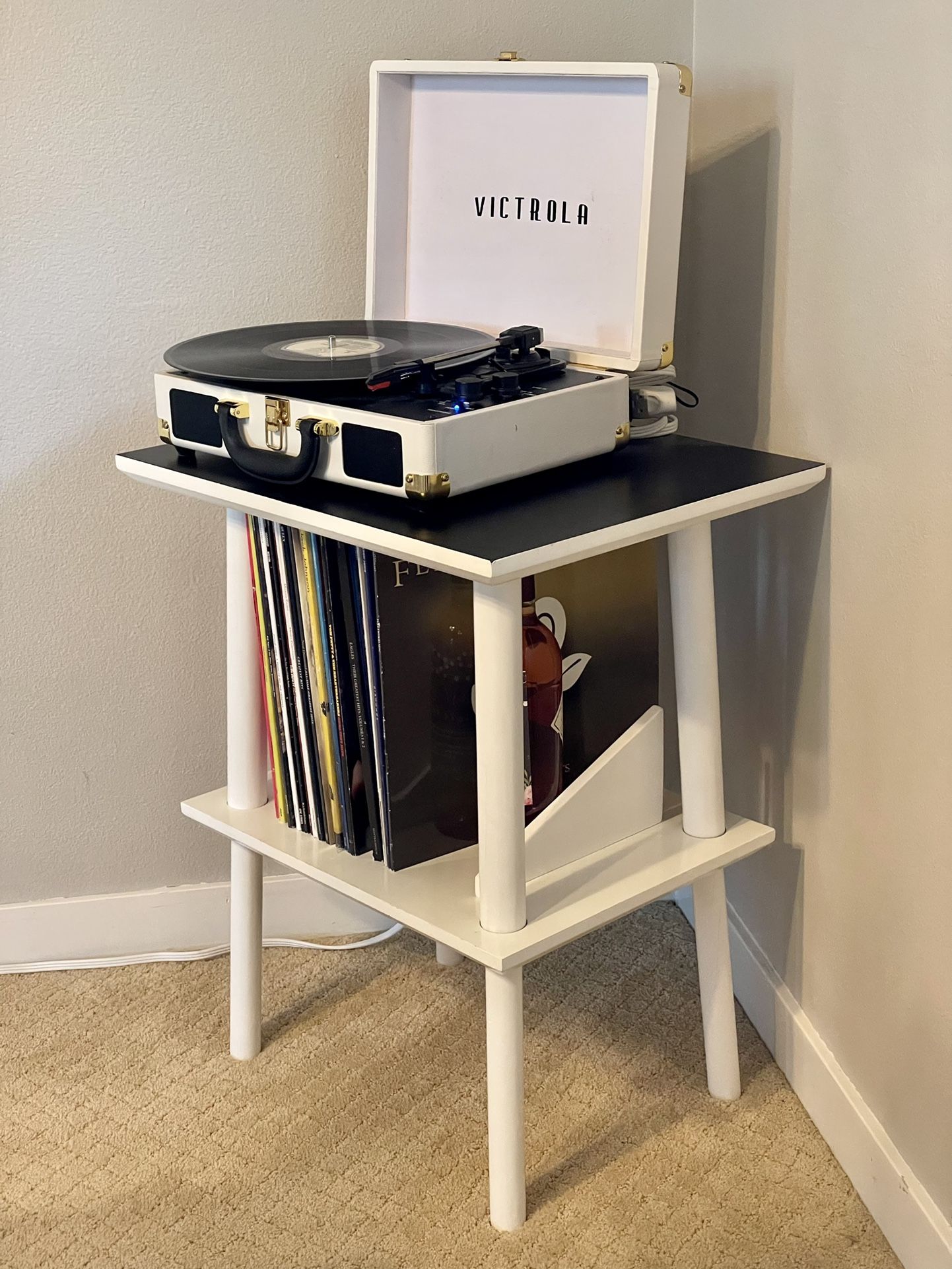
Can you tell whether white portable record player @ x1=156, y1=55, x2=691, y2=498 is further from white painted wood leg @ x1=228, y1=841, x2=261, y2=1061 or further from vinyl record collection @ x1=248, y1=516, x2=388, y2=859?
white painted wood leg @ x1=228, y1=841, x2=261, y2=1061

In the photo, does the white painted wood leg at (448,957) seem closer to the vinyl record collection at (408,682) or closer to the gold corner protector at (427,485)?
the vinyl record collection at (408,682)

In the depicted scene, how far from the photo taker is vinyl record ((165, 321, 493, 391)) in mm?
974

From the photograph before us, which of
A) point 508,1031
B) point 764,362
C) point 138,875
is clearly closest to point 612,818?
point 508,1031

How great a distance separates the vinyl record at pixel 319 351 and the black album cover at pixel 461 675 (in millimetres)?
159

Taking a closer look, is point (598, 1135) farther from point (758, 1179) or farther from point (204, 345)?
point (204, 345)

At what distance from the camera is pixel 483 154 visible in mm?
1194

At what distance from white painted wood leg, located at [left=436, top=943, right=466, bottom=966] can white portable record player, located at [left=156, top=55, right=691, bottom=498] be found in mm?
667

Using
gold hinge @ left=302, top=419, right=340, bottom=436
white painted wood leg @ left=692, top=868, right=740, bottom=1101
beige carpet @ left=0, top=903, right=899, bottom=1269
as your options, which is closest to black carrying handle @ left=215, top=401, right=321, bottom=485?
gold hinge @ left=302, top=419, right=340, bottom=436

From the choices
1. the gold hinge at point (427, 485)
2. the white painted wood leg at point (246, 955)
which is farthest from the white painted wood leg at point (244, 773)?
the gold hinge at point (427, 485)

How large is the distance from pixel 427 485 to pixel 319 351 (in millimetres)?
234

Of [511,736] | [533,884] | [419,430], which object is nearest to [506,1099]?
[533,884]

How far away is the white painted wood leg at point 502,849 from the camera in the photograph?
0.91m

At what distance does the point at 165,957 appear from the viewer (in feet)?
4.91

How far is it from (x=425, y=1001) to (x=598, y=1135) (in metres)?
0.28
